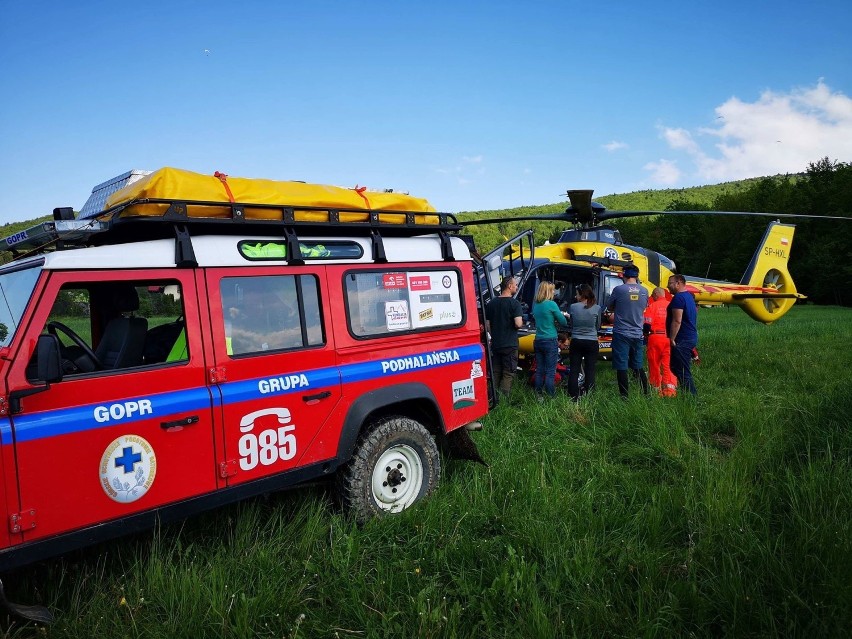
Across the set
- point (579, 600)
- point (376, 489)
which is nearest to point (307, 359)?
point (376, 489)

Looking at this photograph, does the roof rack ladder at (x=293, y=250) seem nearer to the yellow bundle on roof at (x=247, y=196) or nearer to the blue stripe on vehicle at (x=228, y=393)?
the yellow bundle on roof at (x=247, y=196)

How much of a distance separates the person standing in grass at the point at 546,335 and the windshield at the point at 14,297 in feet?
21.8

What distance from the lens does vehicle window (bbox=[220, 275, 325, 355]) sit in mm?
3859

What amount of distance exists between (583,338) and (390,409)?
4.46m

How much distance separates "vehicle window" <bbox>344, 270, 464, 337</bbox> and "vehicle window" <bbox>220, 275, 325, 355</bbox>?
331mm

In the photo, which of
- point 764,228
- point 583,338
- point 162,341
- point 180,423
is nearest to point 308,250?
point 162,341

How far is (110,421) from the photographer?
321 cm

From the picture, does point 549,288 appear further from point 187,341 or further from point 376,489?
point 187,341

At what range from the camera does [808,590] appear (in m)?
3.01

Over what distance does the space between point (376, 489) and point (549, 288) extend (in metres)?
5.05

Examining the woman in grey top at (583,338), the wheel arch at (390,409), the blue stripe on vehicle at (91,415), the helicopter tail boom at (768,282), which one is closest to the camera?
the blue stripe on vehicle at (91,415)

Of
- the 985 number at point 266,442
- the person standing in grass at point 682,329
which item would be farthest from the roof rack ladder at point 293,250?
the person standing in grass at point 682,329

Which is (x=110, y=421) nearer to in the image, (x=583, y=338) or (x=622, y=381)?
(x=583, y=338)

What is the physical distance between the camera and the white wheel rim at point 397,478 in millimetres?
4551
